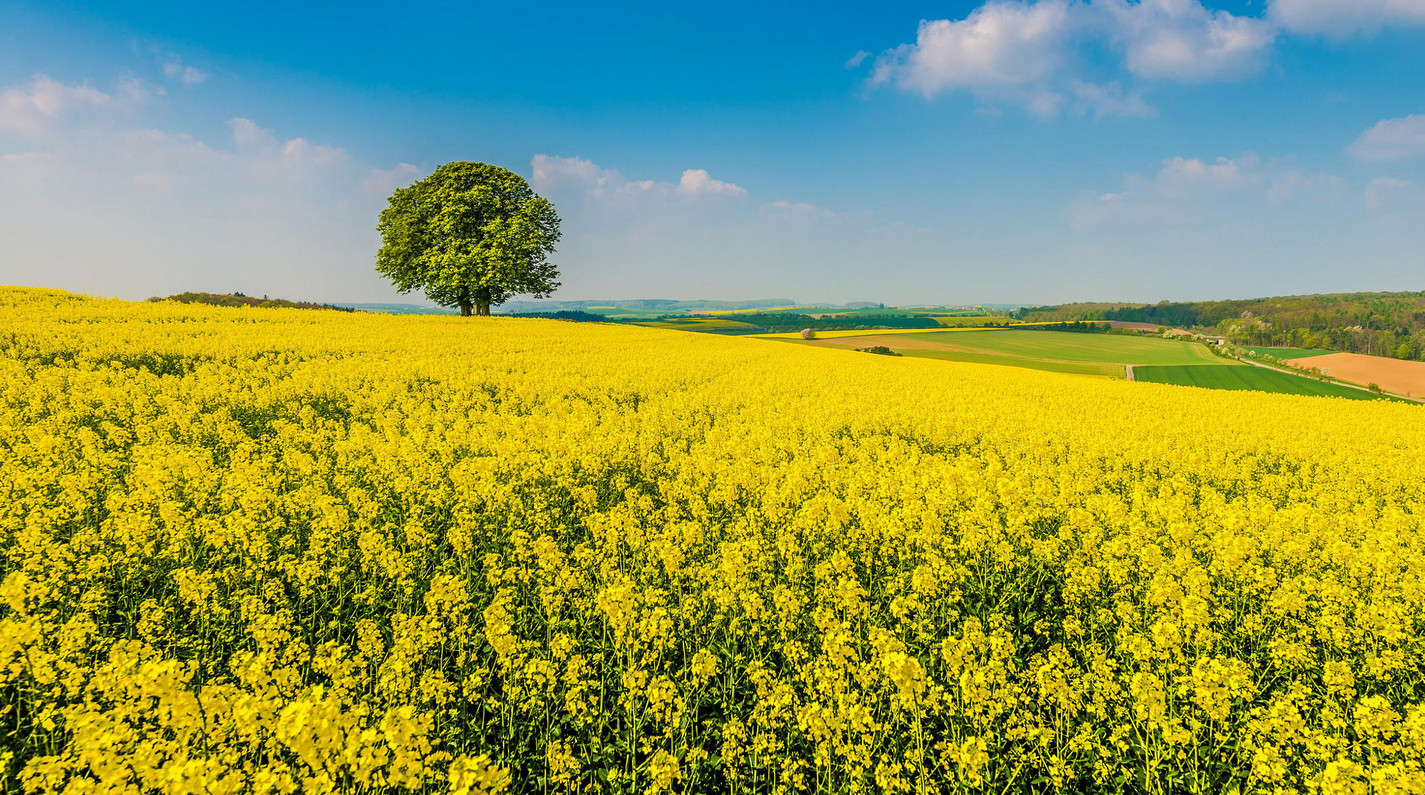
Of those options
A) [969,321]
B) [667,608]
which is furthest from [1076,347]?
[667,608]

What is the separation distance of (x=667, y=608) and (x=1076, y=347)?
290 feet

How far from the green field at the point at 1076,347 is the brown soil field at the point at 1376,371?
8994mm

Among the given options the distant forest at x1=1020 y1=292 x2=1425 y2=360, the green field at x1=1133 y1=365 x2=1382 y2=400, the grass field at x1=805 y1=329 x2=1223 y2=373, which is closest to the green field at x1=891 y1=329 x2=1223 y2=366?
the grass field at x1=805 y1=329 x2=1223 y2=373

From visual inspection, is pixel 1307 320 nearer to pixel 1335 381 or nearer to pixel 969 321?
pixel 969 321

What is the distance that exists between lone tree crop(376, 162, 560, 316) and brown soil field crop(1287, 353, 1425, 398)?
238 feet

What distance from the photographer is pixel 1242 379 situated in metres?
49.4

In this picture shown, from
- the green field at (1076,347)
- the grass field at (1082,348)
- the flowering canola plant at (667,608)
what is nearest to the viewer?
the flowering canola plant at (667,608)

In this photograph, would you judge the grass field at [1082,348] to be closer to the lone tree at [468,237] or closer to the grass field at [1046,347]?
the grass field at [1046,347]

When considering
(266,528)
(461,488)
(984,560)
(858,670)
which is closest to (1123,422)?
(984,560)

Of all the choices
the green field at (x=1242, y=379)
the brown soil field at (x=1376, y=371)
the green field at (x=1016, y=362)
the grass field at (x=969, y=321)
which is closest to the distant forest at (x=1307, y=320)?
the grass field at (x=969, y=321)

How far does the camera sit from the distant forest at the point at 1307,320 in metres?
96.3

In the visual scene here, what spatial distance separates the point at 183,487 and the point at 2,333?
17.7m

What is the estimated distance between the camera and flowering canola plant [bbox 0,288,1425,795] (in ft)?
11.3

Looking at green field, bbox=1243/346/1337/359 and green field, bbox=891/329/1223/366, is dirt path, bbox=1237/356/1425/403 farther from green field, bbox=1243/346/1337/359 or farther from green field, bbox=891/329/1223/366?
green field, bbox=1243/346/1337/359
